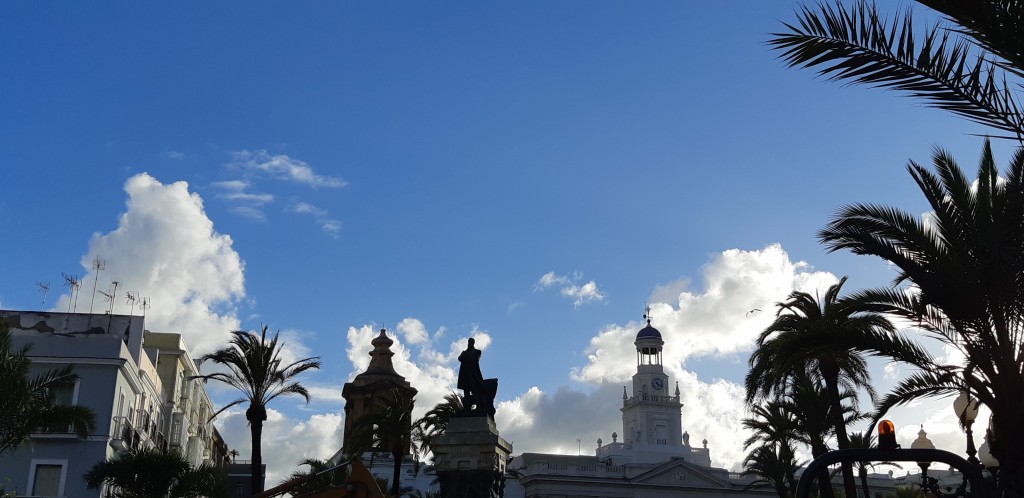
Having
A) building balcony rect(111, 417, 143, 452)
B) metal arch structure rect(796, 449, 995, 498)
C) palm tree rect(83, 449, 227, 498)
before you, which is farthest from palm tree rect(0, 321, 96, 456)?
metal arch structure rect(796, 449, 995, 498)

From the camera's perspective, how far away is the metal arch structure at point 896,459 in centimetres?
757

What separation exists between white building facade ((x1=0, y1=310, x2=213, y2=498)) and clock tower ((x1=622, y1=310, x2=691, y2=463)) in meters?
53.0

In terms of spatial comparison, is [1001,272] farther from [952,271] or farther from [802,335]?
[802,335]

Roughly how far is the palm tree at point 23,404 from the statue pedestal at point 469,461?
8.95 meters

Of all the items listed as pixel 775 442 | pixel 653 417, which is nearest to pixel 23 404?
pixel 775 442

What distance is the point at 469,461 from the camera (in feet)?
84.2

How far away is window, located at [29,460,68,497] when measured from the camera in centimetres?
3519

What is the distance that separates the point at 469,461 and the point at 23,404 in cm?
1075

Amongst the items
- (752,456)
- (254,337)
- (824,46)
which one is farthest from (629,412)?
(824,46)

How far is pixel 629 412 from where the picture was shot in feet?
310

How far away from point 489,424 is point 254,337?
1024 centimetres

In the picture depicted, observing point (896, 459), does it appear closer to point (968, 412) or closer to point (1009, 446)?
point (1009, 446)

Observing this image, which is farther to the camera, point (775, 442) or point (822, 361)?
point (775, 442)

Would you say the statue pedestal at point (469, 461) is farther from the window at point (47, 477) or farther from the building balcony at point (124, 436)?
the window at point (47, 477)
